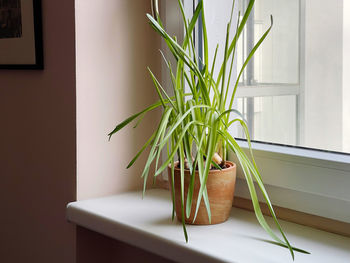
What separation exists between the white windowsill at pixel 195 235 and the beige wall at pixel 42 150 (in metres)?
0.11

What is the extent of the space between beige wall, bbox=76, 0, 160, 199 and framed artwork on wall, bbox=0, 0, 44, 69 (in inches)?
A: 5.8

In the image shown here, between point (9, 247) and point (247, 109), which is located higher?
point (247, 109)

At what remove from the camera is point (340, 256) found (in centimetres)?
82

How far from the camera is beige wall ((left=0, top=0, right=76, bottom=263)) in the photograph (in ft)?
3.92

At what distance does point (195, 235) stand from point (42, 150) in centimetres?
53

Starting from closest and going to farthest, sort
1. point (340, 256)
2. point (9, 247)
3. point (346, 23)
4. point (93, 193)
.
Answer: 1. point (340, 256)
2. point (346, 23)
3. point (93, 193)
4. point (9, 247)

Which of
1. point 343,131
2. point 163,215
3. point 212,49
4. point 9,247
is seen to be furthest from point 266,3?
Answer: point 9,247

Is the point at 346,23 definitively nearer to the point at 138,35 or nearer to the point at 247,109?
the point at 247,109

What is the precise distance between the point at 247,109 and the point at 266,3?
0.78 ft

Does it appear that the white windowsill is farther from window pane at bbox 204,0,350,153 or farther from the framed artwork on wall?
the framed artwork on wall

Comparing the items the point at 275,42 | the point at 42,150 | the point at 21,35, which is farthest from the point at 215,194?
the point at 21,35

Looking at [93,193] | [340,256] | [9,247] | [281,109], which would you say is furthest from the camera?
[9,247]

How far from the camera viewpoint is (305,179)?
990 millimetres

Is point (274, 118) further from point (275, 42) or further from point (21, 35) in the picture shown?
point (21, 35)
